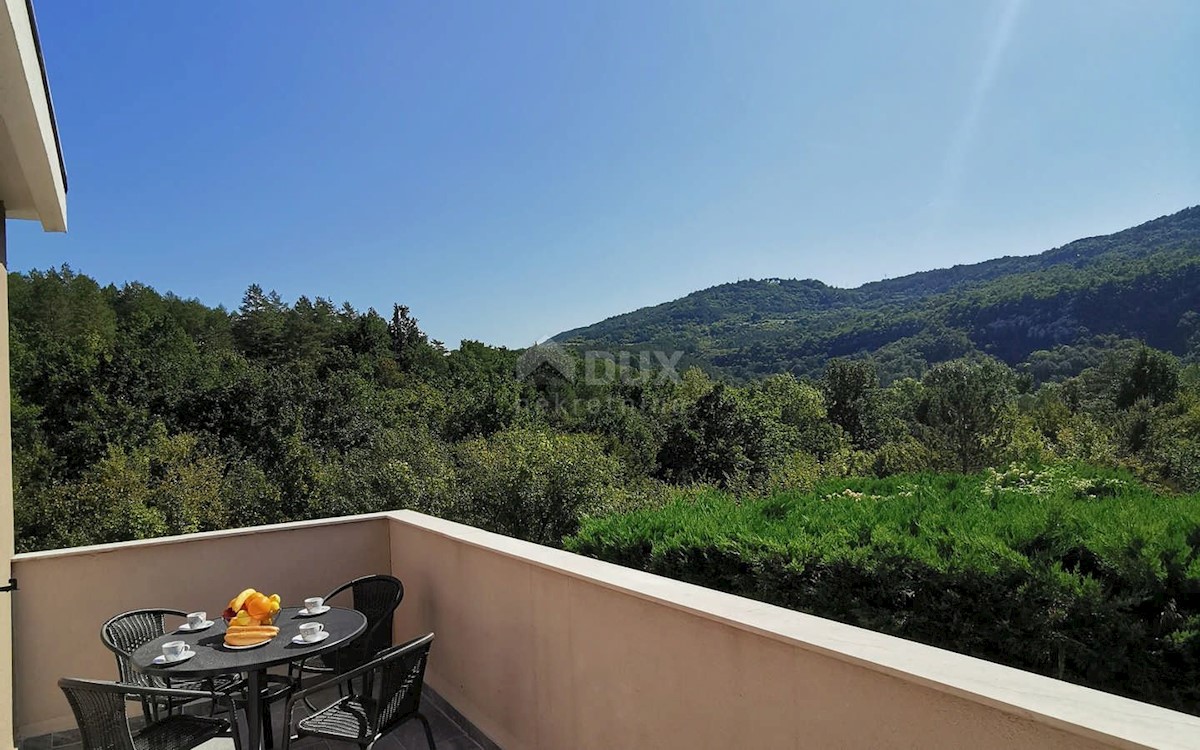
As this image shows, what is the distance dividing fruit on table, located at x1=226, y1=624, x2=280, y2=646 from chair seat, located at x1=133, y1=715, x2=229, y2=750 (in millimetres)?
333

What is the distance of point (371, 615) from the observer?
383 cm

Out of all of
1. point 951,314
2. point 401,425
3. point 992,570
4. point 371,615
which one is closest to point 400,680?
point 371,615

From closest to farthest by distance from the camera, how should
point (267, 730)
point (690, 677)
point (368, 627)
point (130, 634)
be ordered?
point (690, 677) → point (267, 730) → point (130, 634) → point (368, 627)

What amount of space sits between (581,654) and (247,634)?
1.46m

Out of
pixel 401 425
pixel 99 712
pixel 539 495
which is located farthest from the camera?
pixel 401 425

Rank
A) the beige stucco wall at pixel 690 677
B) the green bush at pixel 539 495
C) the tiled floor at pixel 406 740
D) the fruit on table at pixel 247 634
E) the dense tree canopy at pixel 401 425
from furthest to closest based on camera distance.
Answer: the dense tree canopy at pixel 401 425 < the green bush at pixel 539 495 < the tiled floor at pixel 406 740 < the fruit on table at pixel 247 634 < the beige stucco wall at pixel 690 677

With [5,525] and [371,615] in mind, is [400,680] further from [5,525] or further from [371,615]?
[5,525]

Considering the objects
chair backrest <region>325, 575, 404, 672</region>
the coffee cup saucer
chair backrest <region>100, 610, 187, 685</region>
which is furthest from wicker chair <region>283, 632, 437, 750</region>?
chair backrest <region>100, 610, 187, 685</region>

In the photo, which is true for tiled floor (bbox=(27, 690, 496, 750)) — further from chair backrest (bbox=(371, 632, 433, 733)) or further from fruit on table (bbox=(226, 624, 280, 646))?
fruit on table (bbox=(226, 624, 280, 646))

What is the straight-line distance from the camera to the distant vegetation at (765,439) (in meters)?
2.86

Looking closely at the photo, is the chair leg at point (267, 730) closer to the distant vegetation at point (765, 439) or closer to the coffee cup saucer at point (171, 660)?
the coffee cup saucer at point (171, 660)

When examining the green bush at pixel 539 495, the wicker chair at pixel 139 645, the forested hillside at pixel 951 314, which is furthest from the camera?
the forested hillside at pixel 951 314

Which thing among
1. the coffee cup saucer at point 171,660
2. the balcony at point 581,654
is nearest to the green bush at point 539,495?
the balcony at point 581,654

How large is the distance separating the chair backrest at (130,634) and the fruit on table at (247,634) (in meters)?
0.56
